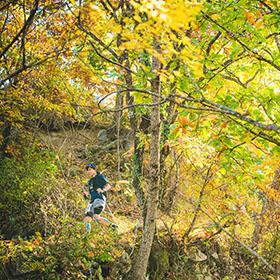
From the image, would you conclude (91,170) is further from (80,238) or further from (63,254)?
(63,254)

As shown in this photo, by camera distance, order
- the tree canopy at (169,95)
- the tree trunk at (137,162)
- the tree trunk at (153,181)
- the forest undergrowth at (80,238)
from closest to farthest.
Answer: the tree canopy at (169,95) → the tree trunk at (153,181) → the forest undergrowth at (80,238) → the tree trunk at (137,162)

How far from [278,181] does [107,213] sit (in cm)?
431

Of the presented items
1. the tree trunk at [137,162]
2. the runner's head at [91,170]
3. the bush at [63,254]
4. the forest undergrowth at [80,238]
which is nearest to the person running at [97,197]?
the runner's head at [91,170]

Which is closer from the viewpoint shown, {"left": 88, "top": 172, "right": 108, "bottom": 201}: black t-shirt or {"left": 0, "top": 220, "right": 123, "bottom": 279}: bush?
{"left": 0, "top": 220, "right": 123, "bottom": 279}: bush

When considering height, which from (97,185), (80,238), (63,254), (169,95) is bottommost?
(63,254)

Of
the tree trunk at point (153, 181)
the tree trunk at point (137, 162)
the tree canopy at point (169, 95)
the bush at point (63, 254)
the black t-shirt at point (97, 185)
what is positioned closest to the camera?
the tree canopy at point (169, 95)

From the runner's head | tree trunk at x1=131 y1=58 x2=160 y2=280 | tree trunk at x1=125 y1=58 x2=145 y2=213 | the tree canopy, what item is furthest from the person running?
tree trunk at x1=131 y1=58 x2=160 y2=280

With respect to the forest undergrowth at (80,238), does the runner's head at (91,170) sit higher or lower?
higher

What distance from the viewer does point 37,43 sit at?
4922 mm

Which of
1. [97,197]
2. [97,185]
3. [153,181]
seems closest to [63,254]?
[97,197]

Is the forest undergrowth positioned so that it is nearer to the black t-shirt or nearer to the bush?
the bush

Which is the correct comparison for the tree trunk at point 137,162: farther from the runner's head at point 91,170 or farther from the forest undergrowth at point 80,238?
the runner's head at point 91,170

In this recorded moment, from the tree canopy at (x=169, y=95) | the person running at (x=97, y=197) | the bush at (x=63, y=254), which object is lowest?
the bush at (x=63, y=254)

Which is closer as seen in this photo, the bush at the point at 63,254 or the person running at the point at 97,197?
the bush at the point at 63,254
